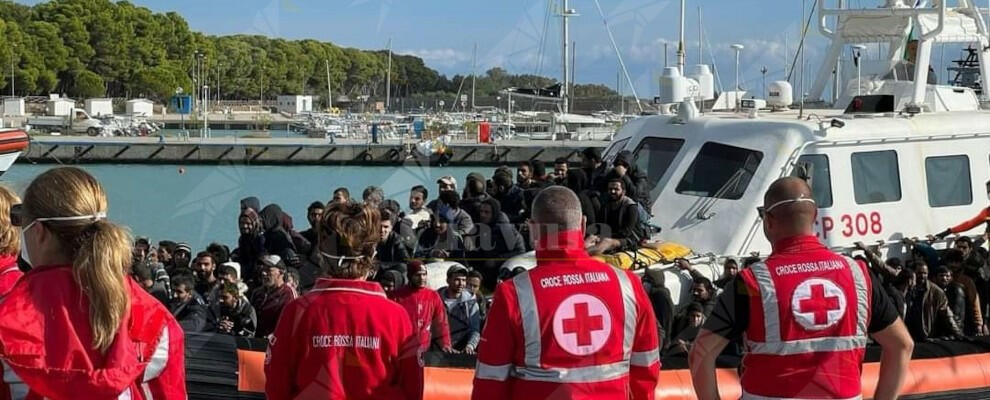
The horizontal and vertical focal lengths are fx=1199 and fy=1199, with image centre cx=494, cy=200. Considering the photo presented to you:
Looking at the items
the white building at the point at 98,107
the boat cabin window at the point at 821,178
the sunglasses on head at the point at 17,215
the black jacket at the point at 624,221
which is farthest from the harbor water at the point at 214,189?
the white building at the point at 98,107

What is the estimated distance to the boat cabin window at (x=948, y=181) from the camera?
1065 cm

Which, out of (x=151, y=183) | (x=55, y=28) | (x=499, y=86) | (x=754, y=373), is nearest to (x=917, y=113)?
(x=754, y=373)

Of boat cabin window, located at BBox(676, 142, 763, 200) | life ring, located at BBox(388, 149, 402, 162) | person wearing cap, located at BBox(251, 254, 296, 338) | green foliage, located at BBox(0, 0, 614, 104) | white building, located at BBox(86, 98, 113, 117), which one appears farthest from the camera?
white building, located at BBox(86, 98, 113, 117)

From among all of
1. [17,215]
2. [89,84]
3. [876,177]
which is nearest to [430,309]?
[17,215]

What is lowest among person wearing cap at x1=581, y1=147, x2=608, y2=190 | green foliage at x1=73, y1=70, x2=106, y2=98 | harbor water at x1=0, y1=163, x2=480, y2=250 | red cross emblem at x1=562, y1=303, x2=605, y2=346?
harbor water at x1=0, y1=163, x2=480, y2=250

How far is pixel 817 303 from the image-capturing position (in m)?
4.16

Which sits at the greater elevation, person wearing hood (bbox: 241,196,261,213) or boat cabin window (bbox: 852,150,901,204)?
boat cabin window (bbox: 852,150,901,204)

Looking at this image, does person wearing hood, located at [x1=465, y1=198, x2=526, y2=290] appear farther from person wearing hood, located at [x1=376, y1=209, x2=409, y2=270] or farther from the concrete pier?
the concrete pier

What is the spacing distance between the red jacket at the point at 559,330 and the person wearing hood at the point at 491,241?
5.74 m

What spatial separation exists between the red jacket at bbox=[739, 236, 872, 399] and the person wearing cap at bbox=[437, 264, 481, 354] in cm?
379

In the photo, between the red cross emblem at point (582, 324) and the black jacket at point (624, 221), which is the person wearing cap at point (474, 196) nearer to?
the black jacket at point (624, 221)

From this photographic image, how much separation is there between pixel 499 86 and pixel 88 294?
46.2m

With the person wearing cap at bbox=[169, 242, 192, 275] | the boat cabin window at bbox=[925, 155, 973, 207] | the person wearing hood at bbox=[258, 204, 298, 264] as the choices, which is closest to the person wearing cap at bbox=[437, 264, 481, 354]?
the person wearing hood at bbox=[258, 204, 298, 264]

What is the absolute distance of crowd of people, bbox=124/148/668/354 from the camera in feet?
25.3
